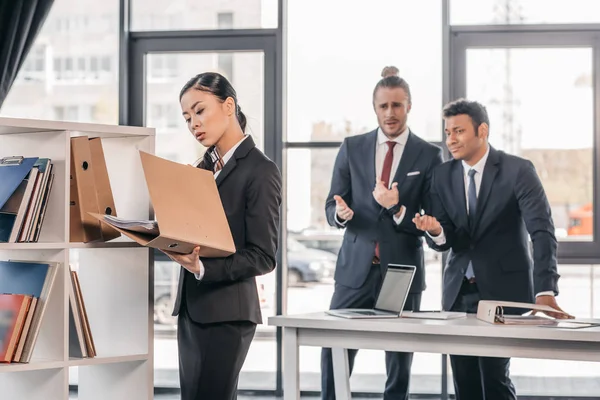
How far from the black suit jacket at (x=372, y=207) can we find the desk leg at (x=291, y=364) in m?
0.95

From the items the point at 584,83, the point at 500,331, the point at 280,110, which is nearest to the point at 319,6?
the point at 280,110

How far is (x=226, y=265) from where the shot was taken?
2477 mm

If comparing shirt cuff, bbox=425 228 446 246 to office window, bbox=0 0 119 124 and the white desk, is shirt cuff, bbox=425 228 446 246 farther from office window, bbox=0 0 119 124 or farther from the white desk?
office window, bbox=0 0 119 124

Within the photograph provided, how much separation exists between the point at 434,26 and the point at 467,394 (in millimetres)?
2192

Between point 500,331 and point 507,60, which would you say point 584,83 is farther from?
point 500,331

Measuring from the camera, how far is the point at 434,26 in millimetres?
4898

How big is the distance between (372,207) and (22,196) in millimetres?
1755

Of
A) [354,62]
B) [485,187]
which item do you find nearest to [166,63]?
[354,62]

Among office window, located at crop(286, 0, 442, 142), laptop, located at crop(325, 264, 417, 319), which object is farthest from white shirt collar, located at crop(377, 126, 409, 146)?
laptop, located at crop(325, 264, 417, 319)

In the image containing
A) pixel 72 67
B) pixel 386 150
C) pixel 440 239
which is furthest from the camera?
pixel 72 67

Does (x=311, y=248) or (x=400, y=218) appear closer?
(x=400, y=218)

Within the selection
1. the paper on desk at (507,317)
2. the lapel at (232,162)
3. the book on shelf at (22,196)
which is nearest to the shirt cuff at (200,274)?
the lapel at (232,162)

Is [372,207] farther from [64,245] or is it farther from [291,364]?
[64,245]

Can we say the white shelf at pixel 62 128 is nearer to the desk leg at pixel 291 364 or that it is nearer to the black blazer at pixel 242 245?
the black blazer at pixel 242 245
